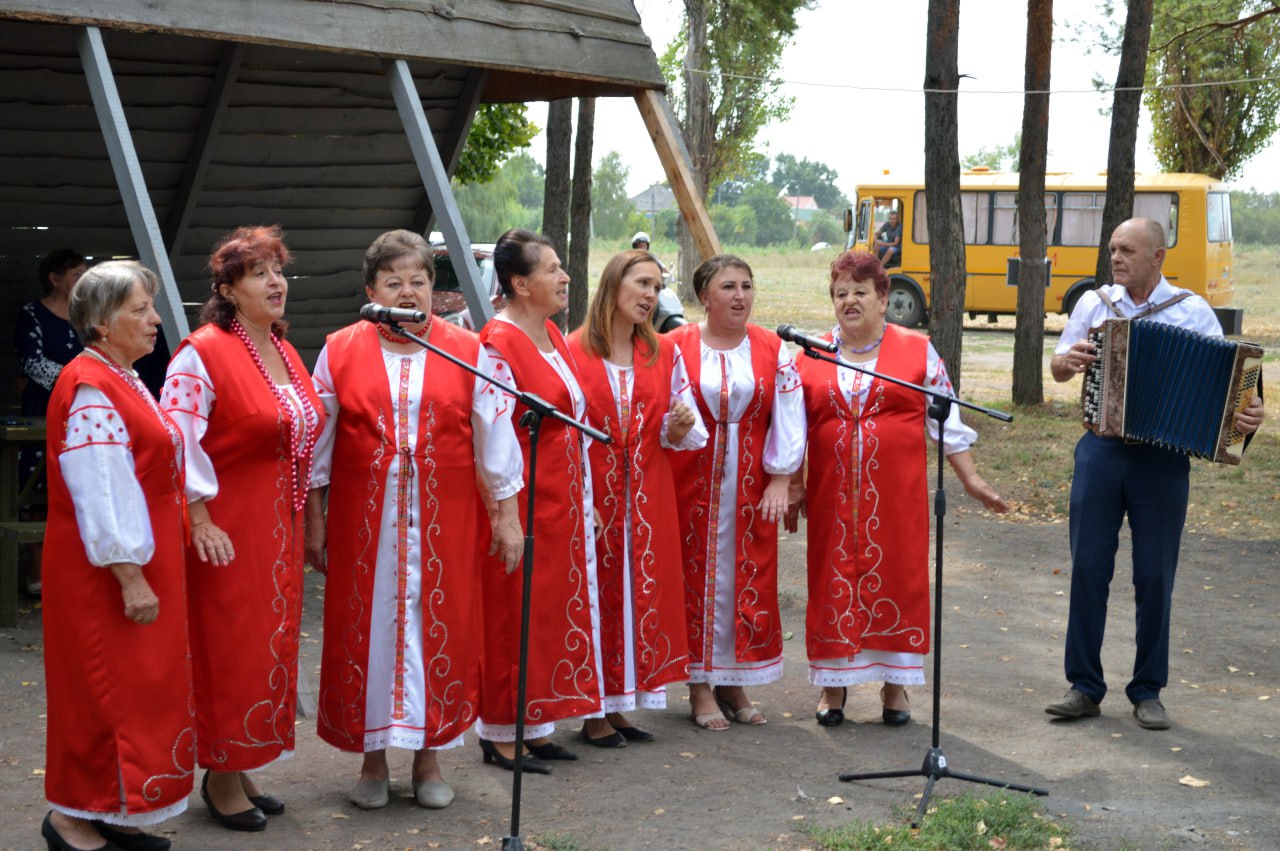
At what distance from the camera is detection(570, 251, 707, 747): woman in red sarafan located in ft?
17.9

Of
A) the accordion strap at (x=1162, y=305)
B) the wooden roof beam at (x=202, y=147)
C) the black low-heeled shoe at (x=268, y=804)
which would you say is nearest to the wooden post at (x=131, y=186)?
the black low-heeled shoe at (x=268, y=804)

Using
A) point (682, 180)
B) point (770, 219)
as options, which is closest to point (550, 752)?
point (682, 180)

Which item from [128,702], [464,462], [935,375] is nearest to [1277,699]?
[935,375]

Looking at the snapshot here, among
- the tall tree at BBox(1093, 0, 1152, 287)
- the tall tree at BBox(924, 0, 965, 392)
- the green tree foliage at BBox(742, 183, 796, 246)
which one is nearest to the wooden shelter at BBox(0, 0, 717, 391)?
the tall tree at BBox(924, 0, 965, 392)

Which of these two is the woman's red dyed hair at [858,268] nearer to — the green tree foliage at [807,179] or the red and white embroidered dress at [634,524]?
the red and white embroidered dress at [634,524]

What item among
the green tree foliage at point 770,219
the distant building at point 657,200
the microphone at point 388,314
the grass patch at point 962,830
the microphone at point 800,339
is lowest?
the grass patch at point 962,830

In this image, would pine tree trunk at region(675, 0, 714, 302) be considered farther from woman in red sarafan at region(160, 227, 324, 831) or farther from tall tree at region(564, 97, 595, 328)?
woman in red sarafan at region(160, 227, 324, 831)

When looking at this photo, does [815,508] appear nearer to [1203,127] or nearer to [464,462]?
[464,462]

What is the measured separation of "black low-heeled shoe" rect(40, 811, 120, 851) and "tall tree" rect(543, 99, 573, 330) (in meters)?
12.1

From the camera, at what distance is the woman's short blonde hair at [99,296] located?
4102 millimetres

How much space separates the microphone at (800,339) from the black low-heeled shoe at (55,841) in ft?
8.60

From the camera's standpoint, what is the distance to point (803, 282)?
49.3 m

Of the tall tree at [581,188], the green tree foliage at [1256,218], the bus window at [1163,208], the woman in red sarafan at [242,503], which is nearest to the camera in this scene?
the woman in red sarafan at [242,503]

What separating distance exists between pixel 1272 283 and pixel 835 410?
4552cm
